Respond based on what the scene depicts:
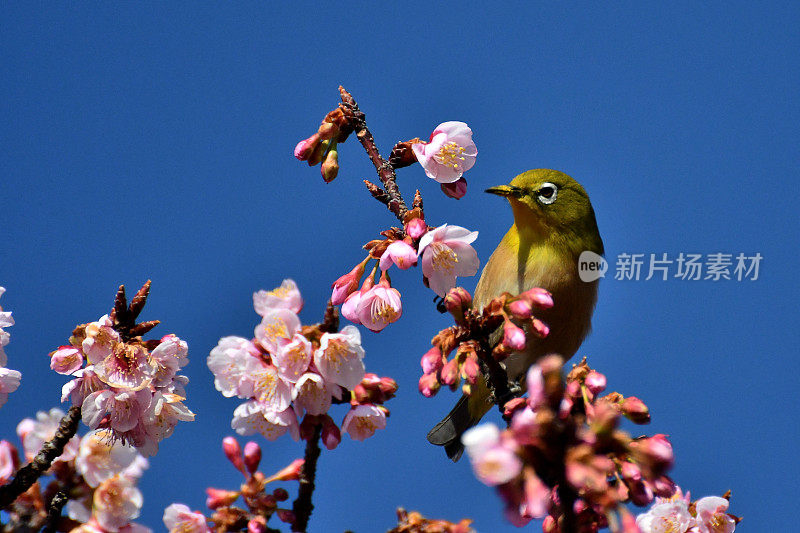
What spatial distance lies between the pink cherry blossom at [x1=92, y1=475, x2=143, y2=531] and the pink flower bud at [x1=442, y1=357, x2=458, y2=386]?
993 mm

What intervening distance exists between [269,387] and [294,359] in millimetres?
132

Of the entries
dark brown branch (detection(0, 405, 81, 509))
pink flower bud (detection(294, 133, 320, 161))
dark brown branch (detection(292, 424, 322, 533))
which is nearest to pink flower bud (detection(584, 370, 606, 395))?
dark brown branch (detection(292, 424, 322, 533))

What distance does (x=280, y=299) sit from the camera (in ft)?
7.33

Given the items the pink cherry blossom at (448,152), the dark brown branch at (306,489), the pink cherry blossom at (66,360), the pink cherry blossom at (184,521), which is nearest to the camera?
the dark brown branch at (306,489)

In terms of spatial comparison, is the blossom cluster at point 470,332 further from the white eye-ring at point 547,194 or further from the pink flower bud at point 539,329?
the white eye-ring at point 547,194

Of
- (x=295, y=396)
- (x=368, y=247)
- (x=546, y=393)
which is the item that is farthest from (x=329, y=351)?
(x=368, y=247)

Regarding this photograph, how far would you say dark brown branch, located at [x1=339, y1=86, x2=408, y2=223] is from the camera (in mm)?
3055

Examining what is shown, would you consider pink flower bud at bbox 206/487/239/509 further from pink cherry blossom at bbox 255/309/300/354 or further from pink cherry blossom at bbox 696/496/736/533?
pink cherry blossom at bbox 696/496/736/533

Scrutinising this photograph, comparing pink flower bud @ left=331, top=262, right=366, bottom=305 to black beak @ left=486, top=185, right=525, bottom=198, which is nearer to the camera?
pink flower bud @ left=331, top=262, right=366, bottom=305

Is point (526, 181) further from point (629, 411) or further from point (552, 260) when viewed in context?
point (629, 411)

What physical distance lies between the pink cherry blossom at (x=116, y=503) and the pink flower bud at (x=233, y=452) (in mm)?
340

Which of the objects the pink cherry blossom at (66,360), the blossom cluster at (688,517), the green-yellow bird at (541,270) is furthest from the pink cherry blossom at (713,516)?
the pink cherry blossom at (66,360)

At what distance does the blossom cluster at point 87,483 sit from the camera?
224 cm

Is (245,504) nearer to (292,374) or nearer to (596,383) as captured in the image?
(292,374)
